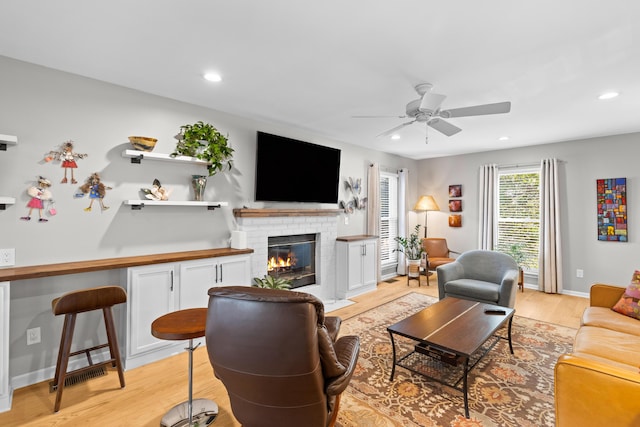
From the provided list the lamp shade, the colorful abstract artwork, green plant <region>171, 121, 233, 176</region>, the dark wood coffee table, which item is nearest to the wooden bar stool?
green plant <region>171, 121, 233, 176</region>

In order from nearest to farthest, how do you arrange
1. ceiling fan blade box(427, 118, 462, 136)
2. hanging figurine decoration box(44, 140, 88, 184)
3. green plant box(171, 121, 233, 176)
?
hanging figurine decoration box(44, 140, 88, 184) < ceiling fan blade box(427, 118, 462, 136) < green plant box(171, 121, 233, 176)

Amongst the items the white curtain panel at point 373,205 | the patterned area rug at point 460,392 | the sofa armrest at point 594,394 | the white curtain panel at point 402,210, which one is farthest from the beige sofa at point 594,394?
the white curtain panel at point 402,210

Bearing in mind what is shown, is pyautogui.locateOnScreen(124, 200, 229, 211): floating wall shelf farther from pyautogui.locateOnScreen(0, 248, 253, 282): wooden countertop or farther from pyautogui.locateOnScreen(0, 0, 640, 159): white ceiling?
pyautogui.locateOnScreen(0, 0, 640, 159): white ceiling

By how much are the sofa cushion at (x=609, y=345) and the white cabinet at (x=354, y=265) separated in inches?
113

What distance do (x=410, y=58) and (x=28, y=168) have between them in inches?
123

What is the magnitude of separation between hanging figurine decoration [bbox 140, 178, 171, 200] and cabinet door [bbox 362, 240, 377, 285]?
3.08m

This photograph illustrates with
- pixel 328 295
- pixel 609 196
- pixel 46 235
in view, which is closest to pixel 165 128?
pixel 46 235

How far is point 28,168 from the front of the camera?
249 centimetres

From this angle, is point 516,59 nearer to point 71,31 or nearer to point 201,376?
point 71,31

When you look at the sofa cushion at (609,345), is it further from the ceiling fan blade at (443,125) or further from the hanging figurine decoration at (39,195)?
the hanging figurine decoration at (39,195)

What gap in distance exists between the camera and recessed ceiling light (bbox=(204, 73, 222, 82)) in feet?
→ 8.79

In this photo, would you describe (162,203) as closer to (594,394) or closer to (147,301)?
(147,301)

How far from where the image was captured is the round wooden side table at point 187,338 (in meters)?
1.87

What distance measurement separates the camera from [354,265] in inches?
194
